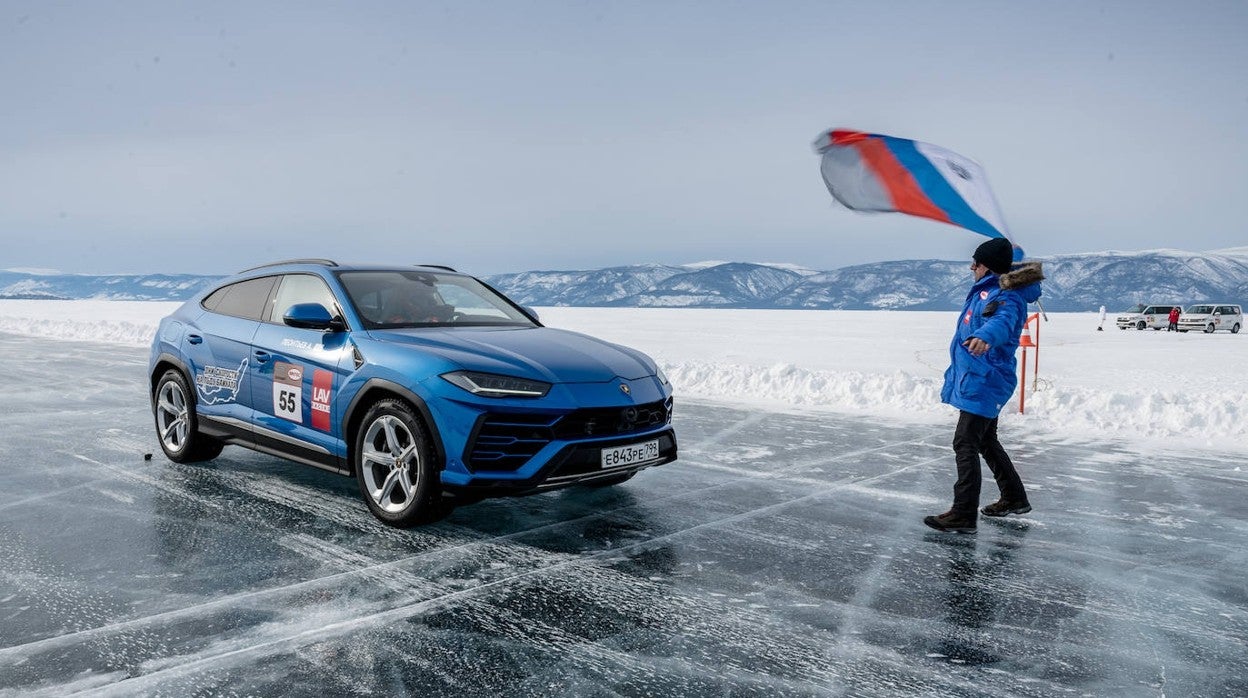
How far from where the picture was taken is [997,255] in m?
5.34

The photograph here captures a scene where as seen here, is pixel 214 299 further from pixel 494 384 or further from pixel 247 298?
pixel 494 384

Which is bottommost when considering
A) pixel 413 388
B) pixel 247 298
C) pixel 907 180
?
pixel 413 388

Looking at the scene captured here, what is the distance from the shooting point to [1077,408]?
10.6 metres

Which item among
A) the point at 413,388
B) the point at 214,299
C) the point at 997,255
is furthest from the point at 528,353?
the point at 214,299

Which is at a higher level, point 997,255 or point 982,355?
point 997,255

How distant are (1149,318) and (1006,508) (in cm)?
4643

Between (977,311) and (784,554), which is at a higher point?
(977,311)

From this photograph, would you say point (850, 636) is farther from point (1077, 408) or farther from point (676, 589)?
point (1077, 408)

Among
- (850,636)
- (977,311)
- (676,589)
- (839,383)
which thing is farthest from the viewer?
(839,383)

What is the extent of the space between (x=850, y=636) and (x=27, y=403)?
11250mm

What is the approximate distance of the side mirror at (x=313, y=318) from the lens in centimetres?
544

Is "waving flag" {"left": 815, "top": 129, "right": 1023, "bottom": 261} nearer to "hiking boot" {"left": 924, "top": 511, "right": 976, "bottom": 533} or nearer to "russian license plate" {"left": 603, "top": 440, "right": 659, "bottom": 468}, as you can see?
"hiking boot" {"left": 924, "top": 511, "right": 976, "bottom": 533}

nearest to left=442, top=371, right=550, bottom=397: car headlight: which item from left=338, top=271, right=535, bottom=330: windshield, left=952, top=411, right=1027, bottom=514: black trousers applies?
left=338, top=271, right=535, bottom=330: windshield

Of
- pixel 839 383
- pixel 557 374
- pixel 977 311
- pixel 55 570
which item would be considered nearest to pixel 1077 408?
pixel 839 383
